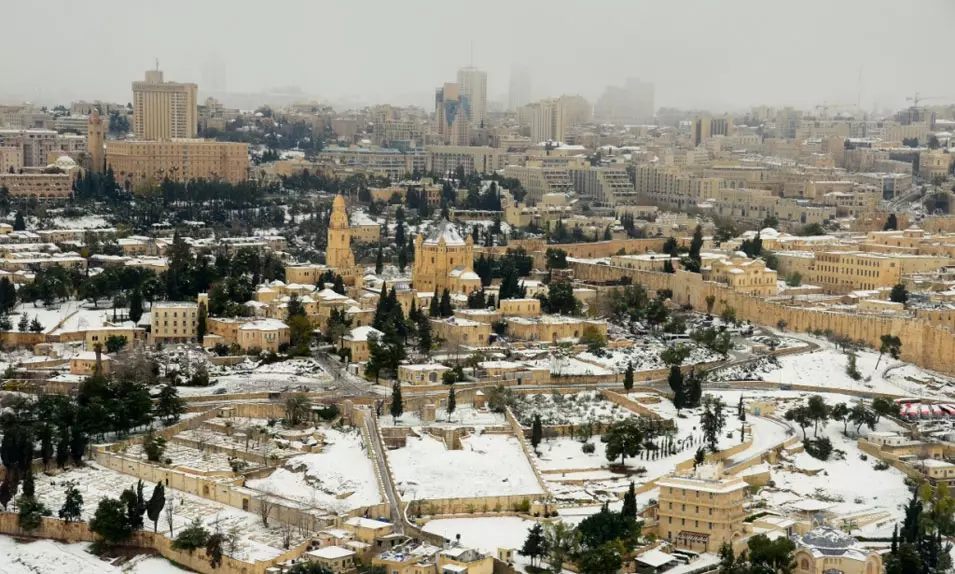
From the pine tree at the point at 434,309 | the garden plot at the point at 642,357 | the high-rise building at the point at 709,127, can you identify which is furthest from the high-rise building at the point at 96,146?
the high-rise building at the point at 709,127

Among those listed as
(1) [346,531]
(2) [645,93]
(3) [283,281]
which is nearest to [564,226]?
(3) [283,281]

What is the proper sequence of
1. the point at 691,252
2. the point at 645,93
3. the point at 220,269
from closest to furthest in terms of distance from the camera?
1. the point at 220,269
2. the point at 691,252
3. the point at 645,93

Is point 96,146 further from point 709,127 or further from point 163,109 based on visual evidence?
point 709,127

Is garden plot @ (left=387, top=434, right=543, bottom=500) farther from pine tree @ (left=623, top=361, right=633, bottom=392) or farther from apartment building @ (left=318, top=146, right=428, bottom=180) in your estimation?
apartment building @ (left=318, top=146, right=428, bottom=180)

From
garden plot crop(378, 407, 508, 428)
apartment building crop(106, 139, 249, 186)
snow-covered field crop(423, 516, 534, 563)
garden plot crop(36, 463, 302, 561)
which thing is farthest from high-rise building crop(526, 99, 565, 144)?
snow-covered field crop(423, 516, 534, 563)

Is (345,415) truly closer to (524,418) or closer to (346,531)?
(524,418)
